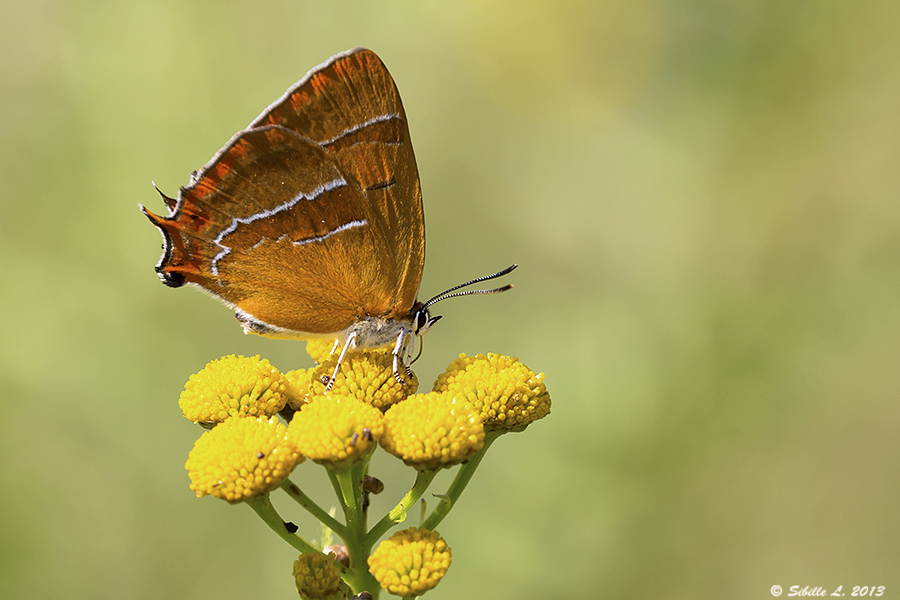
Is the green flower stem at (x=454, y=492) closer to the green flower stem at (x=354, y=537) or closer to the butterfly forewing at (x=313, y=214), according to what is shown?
the green flower stem at (x=354, y=537)

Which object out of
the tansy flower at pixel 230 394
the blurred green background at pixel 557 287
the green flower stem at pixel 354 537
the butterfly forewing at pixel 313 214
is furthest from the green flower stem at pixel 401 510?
the blurred green background at pixel 557 287

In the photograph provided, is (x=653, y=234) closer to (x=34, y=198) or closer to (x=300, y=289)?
(x=300, y=289)

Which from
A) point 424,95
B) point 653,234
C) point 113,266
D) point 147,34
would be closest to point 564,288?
point 653,234

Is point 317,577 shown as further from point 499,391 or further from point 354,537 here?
point 499,391

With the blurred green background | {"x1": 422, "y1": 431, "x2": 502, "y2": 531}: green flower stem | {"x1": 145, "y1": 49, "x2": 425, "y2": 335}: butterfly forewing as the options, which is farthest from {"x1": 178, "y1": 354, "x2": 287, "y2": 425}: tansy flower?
the blurred green background

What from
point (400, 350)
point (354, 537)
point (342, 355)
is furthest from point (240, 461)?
point (400, 350)

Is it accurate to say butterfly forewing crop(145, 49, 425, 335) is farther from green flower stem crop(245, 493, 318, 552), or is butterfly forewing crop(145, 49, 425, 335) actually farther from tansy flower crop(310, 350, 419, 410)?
green flower stem crop(245, 493, 318, 552)
